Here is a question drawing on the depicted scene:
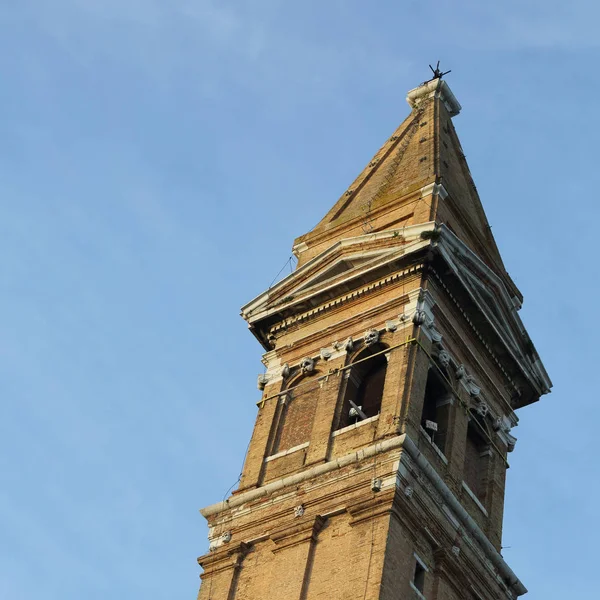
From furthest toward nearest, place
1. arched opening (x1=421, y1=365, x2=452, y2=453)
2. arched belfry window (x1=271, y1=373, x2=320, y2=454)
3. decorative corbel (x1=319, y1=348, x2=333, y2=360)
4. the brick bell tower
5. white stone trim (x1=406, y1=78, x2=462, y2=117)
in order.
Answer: white stone trim (x1=406, y1=78, x2=462, y2=117) → decorative corbel (x1=319, y1=348, x2=333, y2=360) → arched belfry window (x1=271, y1=373, x2=320, y2=454) → arched opening (x1=421, y1=365, x2=452, y2=453) → the brick bell tower

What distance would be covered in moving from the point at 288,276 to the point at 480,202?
9027mm

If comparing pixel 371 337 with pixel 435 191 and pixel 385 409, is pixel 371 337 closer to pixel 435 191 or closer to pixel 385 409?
pixel 385 409

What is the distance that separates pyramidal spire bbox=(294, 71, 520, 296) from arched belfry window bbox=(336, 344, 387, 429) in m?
4.45

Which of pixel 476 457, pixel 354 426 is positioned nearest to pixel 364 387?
pixel 354 426

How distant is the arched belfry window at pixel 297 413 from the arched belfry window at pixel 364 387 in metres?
0.92

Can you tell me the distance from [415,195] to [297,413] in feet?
27.9

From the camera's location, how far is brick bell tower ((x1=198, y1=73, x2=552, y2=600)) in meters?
34.1

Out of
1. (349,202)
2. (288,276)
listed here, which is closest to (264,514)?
(288,276)

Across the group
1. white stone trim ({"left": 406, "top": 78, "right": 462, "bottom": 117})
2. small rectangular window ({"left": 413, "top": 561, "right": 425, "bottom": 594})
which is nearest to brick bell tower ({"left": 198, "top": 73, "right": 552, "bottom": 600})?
small rectangular window ({"left": 413, "top": 561, "right": 425, "bottom": 594})

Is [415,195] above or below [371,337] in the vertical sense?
above

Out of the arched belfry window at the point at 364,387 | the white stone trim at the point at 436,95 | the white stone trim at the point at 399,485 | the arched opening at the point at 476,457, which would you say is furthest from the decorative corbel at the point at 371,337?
the white stone trim at the point at 436,95

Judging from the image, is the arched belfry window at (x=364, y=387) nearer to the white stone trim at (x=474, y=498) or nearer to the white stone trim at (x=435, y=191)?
the white stone trim at (x=474, y=498)

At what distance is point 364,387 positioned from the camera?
129 ft

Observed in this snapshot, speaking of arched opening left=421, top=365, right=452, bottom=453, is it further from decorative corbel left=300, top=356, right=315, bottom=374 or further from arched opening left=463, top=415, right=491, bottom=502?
decorative corbel left=300, top=356, right=315, bottom=374
